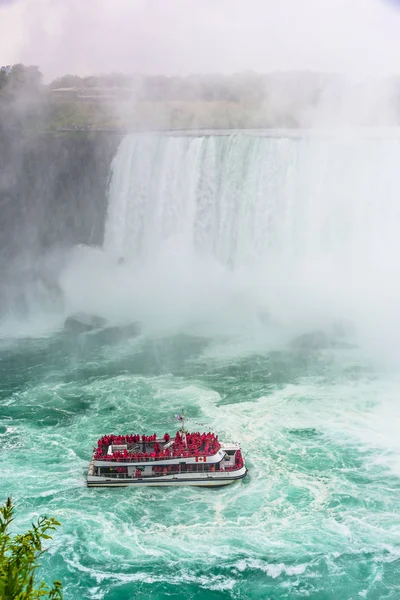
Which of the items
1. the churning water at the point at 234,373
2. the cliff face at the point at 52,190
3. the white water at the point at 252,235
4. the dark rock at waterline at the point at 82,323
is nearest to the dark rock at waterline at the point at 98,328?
the dark rock at waterline at the point at 82,323

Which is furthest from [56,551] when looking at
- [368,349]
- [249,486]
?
[368,349]

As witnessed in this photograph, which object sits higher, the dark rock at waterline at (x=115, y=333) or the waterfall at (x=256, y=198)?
the waterfall at (x=256, y=198)

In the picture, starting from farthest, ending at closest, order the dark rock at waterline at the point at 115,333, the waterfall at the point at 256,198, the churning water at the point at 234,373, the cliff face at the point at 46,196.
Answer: the cliff face at the point at 46,196 → the waterfall at the point at 256,198 → the dark rock at waterline at the point at 115,333 → the churning water at the point at 234,373

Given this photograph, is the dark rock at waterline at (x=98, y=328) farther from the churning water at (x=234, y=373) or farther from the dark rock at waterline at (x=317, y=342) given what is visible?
the dark rock at waterline at (x=317, y=342)

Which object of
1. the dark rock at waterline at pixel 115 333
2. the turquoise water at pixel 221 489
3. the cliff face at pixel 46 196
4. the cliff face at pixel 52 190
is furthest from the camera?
the cliff face at pixel 52 190

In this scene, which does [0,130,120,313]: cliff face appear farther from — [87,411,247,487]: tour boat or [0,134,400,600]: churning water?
[87,411,247,487]: tour boat

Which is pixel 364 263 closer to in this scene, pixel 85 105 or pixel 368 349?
pixel 368 349
